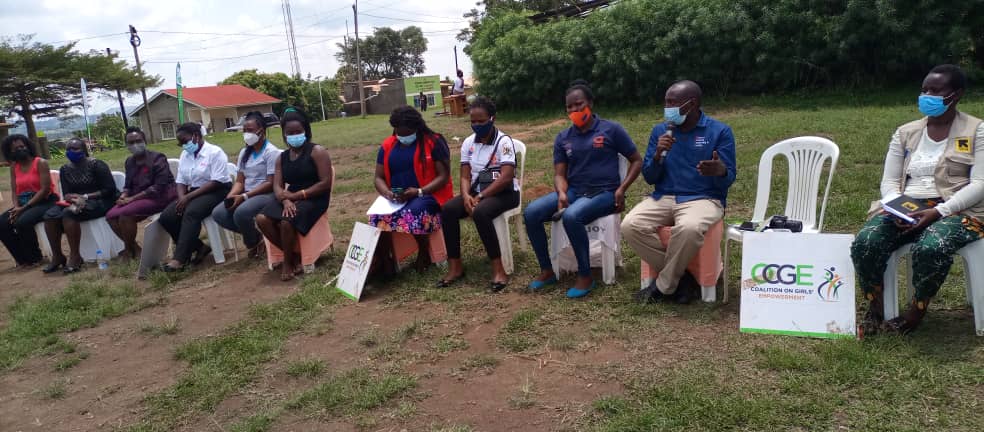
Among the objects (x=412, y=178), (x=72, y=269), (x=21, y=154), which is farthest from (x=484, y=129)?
(x=21, y=154)

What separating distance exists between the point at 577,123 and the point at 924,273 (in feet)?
8.01

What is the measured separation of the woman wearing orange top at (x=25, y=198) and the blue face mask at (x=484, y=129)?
5.33 meters

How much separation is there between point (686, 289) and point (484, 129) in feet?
6.60

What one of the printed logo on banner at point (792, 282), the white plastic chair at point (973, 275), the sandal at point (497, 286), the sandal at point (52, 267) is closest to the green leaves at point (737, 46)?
the white plastic chair at point (973, 275)

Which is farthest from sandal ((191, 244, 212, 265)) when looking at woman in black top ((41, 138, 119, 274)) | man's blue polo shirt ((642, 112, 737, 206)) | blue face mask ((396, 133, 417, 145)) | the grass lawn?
man's blue polo shirt ((642, 112, 737, 206))

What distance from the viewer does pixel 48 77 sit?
31250 mm

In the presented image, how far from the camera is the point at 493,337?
4.29 metres

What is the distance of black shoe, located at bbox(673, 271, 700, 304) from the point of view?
4.45 meters

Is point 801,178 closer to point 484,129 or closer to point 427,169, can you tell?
point 484,129

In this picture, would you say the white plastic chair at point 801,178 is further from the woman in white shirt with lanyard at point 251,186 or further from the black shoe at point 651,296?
the woman in white shirt with lanyard at point 251,186

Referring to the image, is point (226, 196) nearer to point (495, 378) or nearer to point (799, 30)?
point (495, 378)

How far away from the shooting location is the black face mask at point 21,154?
7.45 metres

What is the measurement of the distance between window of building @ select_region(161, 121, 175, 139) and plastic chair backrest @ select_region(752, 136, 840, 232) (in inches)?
1867

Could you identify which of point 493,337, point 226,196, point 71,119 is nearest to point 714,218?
point 493,337
